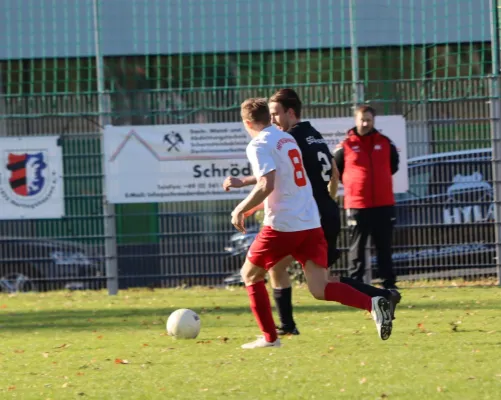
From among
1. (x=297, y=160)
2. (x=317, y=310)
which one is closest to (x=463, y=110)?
(x=317, y=310)

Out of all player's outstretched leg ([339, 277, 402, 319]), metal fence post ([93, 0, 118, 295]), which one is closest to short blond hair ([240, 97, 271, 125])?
player's outstretched leg ([339, 277, 402, 319])

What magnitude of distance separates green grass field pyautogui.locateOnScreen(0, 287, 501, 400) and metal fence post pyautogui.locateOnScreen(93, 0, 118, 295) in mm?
1808

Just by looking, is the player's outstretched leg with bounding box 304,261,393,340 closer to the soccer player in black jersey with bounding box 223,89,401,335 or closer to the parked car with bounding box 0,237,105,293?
the soccer player in black jersey with bounding box 223,89,401,335

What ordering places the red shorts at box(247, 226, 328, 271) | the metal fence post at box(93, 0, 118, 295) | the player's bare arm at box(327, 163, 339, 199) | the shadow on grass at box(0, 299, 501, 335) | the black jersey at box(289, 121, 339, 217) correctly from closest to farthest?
the red shorts at box(247, 226, 328, 271), the black jersey at box(289, 121, 339, 217), the player's bare arm at box(327, 163, 339, 199), the shadow on grass at box(0, 299, 501, 335), the metal fence post at box(93, 0, 118, 295)

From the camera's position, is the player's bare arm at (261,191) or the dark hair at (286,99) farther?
the dark hair at (286,99)

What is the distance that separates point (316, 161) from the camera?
9172mm

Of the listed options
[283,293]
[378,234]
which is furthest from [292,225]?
[378,234]

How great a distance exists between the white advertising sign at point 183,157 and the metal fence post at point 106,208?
0.22m

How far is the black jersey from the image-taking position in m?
9.14

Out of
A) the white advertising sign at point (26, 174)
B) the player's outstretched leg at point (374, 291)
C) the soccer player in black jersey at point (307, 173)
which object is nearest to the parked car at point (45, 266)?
the white advertising sign at point (26, 174)

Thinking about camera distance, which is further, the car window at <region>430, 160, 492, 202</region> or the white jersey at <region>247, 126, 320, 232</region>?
the car window at <region>430, 160, 492, 202</region>

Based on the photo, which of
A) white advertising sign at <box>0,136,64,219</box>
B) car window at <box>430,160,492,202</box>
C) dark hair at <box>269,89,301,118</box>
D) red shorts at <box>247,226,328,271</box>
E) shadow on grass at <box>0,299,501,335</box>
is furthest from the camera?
white advertising sign at <box>0,136,64,219</box>

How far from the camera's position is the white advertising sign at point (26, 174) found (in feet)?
48.4

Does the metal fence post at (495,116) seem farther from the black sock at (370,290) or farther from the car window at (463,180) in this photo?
the black sock at (370,290)
